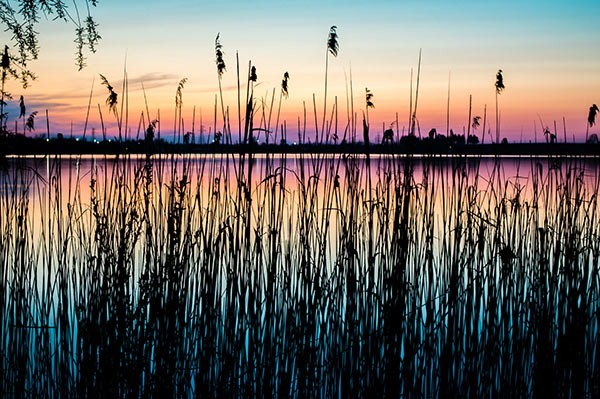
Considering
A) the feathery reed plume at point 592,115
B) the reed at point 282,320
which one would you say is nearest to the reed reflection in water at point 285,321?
the reed at point 282,320

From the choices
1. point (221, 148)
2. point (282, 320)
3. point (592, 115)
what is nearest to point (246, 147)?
point (221, 148)

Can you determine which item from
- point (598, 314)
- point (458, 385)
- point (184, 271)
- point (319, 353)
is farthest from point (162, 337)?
point (598, 314)

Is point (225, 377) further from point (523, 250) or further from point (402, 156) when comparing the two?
point (523, 250)

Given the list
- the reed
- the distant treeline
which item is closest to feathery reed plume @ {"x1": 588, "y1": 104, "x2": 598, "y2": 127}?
the distant treeline

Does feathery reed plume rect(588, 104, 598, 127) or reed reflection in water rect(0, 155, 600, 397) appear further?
feathery reed plume rect(588, 104, 598, 127)

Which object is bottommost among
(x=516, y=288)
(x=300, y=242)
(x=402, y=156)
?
(x=516, y=288)

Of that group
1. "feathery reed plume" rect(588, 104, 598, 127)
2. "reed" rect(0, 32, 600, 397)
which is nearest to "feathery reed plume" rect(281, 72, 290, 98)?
"reed" rect(0, 32, 600, 397)

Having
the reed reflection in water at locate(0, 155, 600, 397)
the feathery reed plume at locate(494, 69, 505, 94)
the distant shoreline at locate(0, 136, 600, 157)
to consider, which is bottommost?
the reed reflection in water at locate(0, 155, 600, 397)

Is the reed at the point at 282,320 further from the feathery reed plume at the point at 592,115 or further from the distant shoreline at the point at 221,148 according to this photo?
the feathery reed plume at the point at 592,115

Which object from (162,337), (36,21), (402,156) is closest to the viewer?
(162,337)

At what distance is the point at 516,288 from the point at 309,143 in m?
1.33

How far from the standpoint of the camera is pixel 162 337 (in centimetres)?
303

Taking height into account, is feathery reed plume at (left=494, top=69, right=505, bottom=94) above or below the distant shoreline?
above

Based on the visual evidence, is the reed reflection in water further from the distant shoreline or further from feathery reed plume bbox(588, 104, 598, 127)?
feathery reed plume bbox(588, 104, 598, 127)
